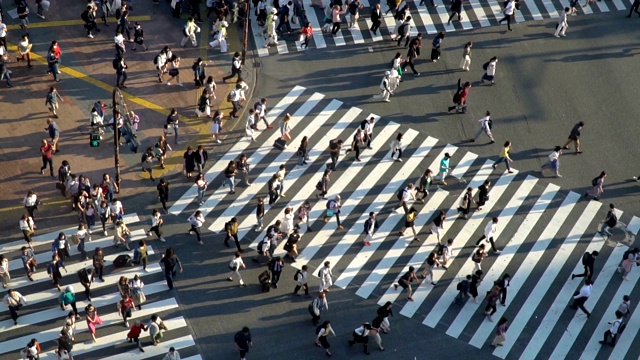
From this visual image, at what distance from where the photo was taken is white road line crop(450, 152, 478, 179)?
42.7 metres

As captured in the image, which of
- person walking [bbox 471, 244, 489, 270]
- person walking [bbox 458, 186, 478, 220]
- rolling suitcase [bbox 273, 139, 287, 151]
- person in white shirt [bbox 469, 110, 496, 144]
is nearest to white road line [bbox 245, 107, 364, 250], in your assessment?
rolling suitcase [bbox 273, 139, 287, 151]

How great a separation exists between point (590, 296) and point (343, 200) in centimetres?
1018

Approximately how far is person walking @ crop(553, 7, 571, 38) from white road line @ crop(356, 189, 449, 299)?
39.6 feet

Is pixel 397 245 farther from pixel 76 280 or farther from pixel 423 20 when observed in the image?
pixel 423 20

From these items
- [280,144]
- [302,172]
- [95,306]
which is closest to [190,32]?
[280,144]

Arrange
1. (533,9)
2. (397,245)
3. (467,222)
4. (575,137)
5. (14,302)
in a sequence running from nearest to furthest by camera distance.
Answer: (14,302) → (397,245) → (467,222) → (575,137) → (533,9)

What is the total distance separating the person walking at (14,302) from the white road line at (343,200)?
9.91 meters

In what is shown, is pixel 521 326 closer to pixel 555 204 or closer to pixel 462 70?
pixel 555 204

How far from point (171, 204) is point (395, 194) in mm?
8952

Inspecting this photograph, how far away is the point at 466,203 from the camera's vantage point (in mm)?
40406

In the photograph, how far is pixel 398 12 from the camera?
47656mm

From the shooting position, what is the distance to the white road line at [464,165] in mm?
42719

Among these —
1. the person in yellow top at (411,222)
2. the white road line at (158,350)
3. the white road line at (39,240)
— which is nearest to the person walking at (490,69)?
the person in yellow top at (411,222)

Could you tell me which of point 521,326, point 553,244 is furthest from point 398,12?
point 521,326
